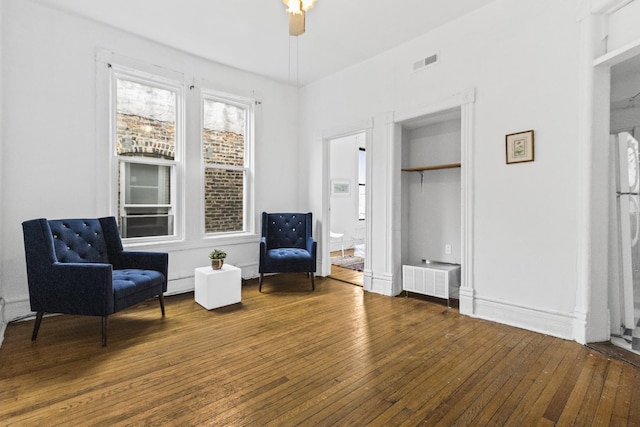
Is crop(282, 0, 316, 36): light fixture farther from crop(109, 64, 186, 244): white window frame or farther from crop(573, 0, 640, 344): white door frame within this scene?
crop(109, 64, 186, 244): white window frame

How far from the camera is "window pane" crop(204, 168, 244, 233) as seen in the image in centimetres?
464

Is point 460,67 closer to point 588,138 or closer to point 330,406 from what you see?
point 588,138

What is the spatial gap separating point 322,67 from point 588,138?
3.37 meters

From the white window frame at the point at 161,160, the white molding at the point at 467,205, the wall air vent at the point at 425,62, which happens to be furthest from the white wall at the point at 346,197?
the white molding at the point at 467,205

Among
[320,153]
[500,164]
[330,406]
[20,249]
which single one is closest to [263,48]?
[320,153]

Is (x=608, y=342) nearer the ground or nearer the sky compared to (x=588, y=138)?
nearer the ground

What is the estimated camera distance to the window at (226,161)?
A: 181 inches

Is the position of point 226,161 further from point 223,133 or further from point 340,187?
point 340,187

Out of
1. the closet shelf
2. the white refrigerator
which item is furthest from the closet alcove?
the white refrigerator

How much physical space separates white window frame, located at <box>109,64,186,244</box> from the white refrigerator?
4.69 m

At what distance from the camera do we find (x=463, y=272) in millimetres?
3383

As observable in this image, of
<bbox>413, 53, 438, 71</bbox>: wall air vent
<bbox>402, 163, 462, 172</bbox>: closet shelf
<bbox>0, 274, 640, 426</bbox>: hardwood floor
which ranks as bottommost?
<bbox>0, 274, 640, 426</bbox>: hardwood floor

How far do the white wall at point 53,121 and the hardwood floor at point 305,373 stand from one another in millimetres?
992

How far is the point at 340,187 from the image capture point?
24.5 feet
